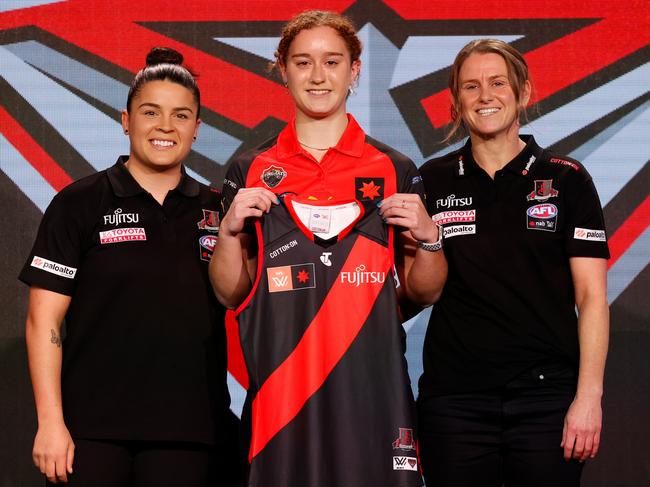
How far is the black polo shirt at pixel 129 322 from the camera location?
2283 millimetres

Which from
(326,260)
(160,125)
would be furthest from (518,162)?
(160,125)

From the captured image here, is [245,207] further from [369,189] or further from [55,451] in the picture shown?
[55,451]

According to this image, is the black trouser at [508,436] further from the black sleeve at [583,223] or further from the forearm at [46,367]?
the forearm at [46,367]

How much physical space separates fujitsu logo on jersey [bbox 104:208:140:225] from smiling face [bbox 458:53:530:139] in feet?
3.29

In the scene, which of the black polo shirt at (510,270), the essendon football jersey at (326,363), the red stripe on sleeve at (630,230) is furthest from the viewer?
the red stripe on sleeve at (630,230)

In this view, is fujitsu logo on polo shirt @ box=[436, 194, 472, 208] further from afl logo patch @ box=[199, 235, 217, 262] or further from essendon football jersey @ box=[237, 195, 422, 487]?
afl logo patch @ box=[199, 235, 217, 262]

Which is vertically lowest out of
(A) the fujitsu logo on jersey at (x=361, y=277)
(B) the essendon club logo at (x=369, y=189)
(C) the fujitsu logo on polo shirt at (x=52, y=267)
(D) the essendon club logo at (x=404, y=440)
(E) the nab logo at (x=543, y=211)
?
(D) the essendon club logo at (x=404, y=440)

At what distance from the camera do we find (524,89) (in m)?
2.50

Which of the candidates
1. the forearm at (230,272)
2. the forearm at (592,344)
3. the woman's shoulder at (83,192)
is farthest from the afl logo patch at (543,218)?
the woman's shoulder at (83,192)

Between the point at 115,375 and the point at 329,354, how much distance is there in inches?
23.7

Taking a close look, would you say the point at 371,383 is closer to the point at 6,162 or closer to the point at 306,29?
the point at 306,29

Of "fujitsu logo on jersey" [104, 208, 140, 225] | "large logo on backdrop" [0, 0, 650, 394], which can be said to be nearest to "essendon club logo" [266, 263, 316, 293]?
"fujitsu logo on jersey" [104, 208, 140, 225]

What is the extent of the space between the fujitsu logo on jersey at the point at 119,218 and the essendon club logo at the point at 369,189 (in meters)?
0.63

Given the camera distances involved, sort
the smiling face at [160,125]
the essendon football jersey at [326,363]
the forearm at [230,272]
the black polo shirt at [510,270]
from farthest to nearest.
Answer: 1. the smiling face at [160,125]
2. the black polo shirt at [510,270]
3. the forearm at [230,272]
4. the essendon football jersey at [326,363]
